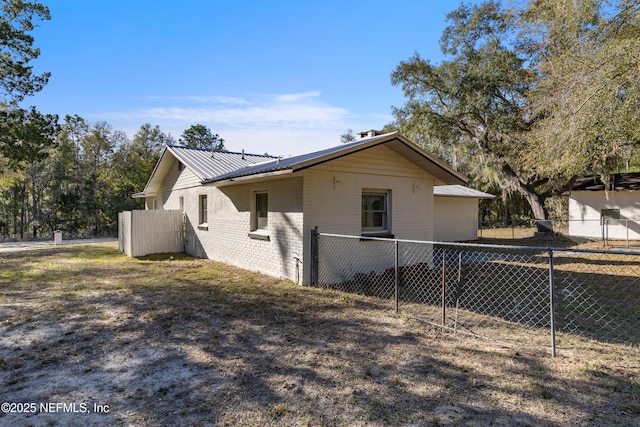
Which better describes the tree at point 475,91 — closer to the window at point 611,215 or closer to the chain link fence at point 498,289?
the window at point 611,215

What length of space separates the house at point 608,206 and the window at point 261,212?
18235mm

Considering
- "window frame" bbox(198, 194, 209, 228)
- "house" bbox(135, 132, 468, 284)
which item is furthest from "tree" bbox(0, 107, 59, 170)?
"window frame" bbox(198, 194, 209, 228)

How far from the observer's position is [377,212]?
9.34 metres

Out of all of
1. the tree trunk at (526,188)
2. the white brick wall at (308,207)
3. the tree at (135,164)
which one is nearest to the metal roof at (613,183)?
the tree trunk at (526,188)

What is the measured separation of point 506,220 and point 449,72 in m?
19.7

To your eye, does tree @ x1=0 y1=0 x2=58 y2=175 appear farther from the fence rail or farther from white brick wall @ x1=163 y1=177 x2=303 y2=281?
the fence rail

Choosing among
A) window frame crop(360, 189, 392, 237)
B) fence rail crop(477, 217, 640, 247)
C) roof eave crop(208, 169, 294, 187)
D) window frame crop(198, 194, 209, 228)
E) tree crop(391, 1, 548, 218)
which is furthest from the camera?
fence rail crop(477, 217, 640, 247)

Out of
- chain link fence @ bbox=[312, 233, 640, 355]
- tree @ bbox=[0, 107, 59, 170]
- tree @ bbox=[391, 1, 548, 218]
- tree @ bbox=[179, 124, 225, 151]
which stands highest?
tree @ bbox=[179, 124, 225, 151]

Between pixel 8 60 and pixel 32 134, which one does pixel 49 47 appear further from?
pixel 32 134

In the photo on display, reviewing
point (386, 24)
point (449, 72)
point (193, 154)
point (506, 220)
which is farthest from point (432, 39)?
point (506, 220)

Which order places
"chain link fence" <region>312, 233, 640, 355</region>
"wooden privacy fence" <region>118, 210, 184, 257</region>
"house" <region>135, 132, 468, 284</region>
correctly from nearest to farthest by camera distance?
"chain link fence" <region>312, 233, 640, 355</region> < "house" <region>135, 132, 468, 284</region> < "wooden privacy fence" <region>118, 210, 184, 257</region>

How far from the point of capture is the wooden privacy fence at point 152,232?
12695mm

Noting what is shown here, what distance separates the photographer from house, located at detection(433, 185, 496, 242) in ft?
60.1

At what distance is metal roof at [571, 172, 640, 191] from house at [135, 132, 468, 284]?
14.8 metres
